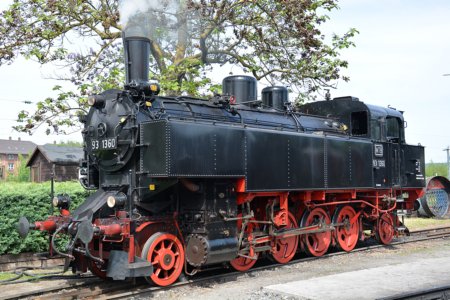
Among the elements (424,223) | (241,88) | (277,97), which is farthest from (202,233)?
(424,223)

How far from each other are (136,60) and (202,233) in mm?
2960

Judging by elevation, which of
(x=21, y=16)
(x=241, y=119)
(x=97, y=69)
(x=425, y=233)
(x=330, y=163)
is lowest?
(x=425, y=233)

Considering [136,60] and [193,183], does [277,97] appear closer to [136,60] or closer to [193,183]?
[136,60]

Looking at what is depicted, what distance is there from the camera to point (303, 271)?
853cm

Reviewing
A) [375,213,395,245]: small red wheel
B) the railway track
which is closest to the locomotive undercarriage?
the railway track

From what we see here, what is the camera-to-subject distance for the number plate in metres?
7.48

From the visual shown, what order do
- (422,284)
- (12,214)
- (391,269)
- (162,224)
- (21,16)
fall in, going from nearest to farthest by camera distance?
1. (422,284)
2. (162,224)
3. (391,269)
4. (12,214)
5. (21,16)

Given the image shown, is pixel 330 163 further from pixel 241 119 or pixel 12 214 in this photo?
pixel 12 214

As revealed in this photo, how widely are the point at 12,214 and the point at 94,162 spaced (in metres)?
2.68

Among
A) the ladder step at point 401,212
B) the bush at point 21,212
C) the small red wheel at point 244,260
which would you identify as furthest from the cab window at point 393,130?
the bush at point 21,212

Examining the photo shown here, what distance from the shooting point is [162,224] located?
24.5 feet

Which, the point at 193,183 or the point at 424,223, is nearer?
the point at 193,183

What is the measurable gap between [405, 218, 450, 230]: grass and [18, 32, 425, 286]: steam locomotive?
7.50 m

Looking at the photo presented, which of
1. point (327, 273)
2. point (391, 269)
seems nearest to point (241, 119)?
point (327, 273)
